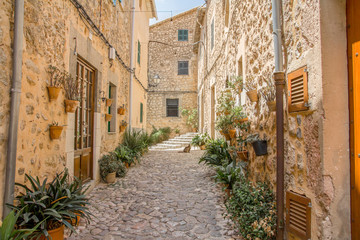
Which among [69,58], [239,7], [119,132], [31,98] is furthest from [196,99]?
[31,98]

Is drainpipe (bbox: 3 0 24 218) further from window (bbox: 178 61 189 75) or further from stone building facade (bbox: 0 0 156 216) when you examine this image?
window (bbox: 178 61 189 75)

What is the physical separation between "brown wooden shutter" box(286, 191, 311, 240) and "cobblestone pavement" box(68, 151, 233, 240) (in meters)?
0.83

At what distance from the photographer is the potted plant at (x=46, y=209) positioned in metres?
2.16

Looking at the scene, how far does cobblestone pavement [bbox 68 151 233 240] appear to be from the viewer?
2857 mm

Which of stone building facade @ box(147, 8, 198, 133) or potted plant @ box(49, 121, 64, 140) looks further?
stone building facade @ box(147, 8, 198, 133)

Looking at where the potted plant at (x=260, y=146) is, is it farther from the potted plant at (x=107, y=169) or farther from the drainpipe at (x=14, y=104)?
the potted plant at (x=107, y=169)

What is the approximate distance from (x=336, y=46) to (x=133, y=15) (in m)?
7.72

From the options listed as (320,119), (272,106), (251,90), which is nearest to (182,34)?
(251,90)

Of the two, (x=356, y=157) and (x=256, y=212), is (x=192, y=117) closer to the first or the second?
(x=256, y=212)

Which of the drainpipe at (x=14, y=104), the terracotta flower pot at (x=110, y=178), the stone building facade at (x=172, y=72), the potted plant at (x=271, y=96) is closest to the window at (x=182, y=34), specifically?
the stone building facade at (x=172, y=72)

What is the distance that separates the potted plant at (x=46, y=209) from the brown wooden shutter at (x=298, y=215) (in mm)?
2152

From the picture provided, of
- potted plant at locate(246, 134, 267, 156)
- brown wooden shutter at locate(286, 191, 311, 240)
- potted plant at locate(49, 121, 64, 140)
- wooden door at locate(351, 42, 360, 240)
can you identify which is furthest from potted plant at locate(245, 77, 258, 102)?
potted plant at locate(49, 121, 64, 140)

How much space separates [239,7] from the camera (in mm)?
4613

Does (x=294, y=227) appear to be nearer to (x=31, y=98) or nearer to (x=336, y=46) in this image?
(x=336, y=46)
